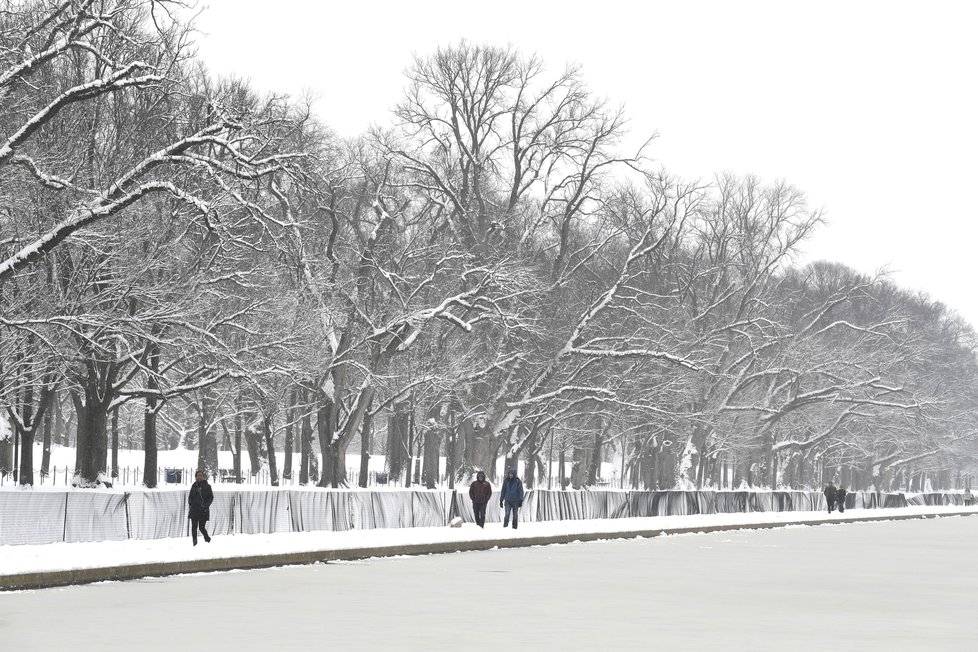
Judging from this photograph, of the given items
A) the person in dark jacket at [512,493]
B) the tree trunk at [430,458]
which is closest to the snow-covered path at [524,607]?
the person in dark jacket at [512,493]

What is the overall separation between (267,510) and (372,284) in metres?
20.3

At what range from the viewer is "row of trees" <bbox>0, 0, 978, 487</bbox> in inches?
1378

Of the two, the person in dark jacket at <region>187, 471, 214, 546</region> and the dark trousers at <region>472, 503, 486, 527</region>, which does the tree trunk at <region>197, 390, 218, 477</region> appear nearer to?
the dark trousers at <region>472, 503, 486, 527</region>

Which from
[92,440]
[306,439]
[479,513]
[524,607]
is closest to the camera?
[524,607]

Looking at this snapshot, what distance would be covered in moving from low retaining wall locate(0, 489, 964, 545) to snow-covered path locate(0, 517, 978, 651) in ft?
17.7

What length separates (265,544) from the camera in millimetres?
30500

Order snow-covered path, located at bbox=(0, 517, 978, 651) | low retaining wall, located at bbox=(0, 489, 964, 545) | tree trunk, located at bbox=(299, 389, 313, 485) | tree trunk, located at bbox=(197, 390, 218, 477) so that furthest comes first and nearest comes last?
tree trunk, located at bbox=(299, 389, 313, 485), tree trunk, located at bbox=(197, 390, 218, 477), low retaining wall, located at bbox=(0, 489, 964, 545), snow-covered path, located at bbox=(0, 517, 978, 651)

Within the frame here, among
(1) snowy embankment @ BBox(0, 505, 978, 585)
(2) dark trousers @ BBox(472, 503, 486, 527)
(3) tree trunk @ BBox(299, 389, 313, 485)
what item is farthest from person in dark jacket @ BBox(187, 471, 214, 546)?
(3) tree trunk @ BBox(299, 389, 313, 485)

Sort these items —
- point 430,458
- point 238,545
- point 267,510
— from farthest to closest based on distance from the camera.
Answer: point 430,458, point 267,510, point 238,545

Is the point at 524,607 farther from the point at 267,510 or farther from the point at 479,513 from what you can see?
the point at 479,513

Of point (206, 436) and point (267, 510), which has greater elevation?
point (206, 436)

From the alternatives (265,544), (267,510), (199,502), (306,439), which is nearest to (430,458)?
(306,439)

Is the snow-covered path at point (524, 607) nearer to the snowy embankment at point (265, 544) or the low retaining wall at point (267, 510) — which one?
the snowy embankment at point (265, 544)

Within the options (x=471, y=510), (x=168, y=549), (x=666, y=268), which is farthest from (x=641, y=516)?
(x=168, y=549)
